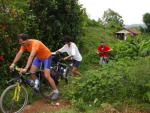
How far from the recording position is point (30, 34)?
7.14 metres

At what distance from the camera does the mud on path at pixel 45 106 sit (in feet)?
16.3

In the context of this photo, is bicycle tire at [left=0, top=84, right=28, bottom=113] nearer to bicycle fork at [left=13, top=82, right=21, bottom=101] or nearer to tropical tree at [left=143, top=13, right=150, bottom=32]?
bicycle fork at [left=13, top=82, right=21, bottom=101]

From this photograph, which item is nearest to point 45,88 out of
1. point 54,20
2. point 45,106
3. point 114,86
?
point 45,106

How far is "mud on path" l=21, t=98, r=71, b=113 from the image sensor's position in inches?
195

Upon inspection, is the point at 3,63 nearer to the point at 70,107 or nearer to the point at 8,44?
the point at 8,44

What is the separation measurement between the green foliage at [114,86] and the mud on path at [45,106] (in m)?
0.26

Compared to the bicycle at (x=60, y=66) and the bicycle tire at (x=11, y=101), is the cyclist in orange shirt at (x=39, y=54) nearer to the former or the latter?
the bicycle tire at (x=11, y=101)

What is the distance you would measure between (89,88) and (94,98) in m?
0.30

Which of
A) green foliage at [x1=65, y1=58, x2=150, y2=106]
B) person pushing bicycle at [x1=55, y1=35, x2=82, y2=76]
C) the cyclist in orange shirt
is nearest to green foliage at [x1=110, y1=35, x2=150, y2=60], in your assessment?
person pushing bicycle at [x1=55, y1=35, x2=82, y2=76]

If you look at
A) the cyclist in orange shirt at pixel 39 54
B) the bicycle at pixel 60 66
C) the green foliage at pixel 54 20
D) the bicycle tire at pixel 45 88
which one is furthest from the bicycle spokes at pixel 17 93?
the green foliage at pixel 54 20

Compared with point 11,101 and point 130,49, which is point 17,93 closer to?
point 11,101

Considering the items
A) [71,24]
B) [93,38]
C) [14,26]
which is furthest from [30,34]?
[93,38]

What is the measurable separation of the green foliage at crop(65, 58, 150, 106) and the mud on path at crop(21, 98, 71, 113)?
260 millimetres

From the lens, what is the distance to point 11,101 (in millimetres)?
4562
